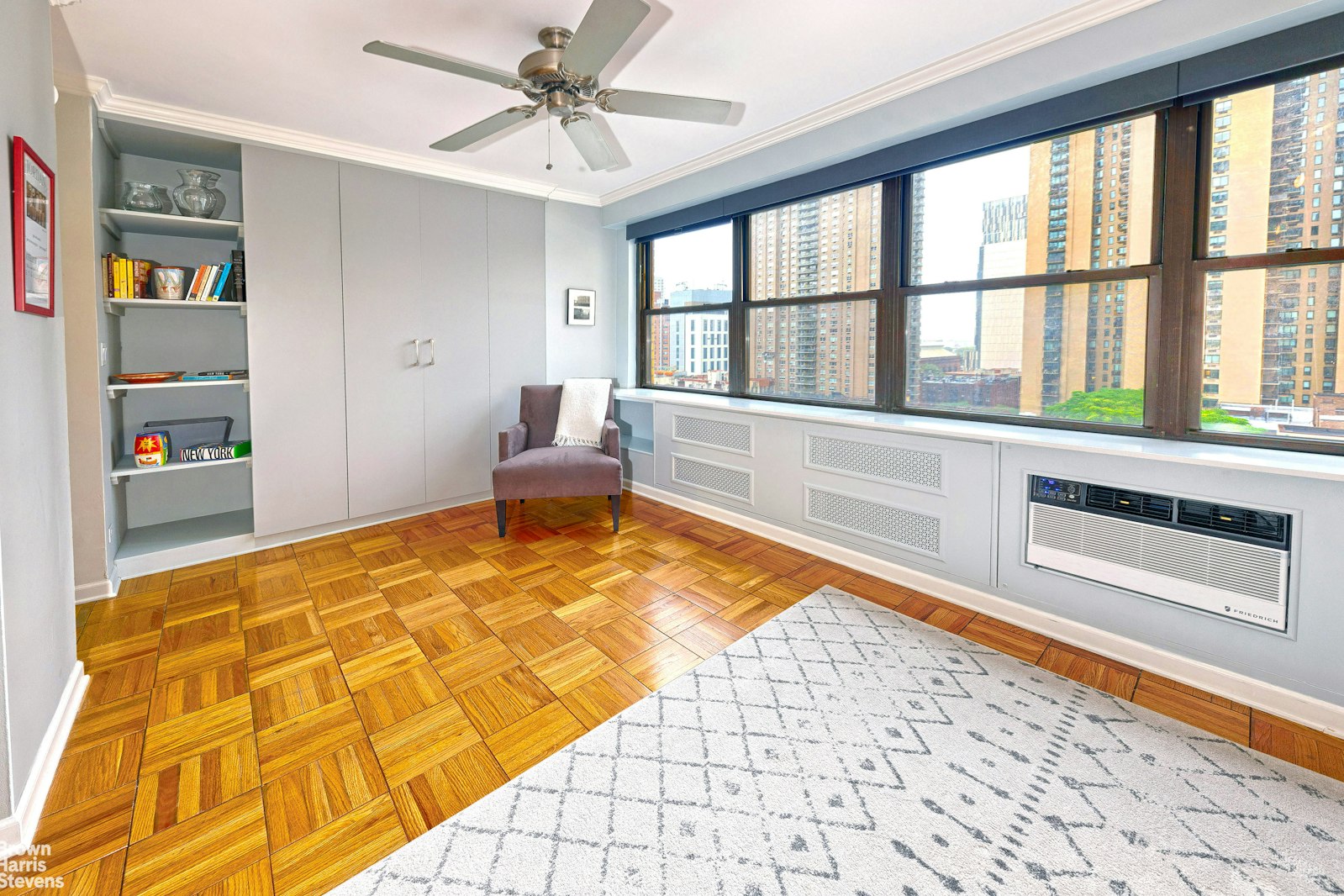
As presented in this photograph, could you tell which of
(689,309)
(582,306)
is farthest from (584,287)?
(689,309)

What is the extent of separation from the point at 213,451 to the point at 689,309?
321cm

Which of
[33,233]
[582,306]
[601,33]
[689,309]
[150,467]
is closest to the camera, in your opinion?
[33,233]

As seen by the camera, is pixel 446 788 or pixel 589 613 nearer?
pixel 446 788

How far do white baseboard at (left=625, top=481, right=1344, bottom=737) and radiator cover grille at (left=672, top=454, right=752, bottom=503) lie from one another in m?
0.33

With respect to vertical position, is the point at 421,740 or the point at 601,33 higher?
the point at 601,33

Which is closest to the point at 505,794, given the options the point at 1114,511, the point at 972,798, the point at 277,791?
the point at 277,791

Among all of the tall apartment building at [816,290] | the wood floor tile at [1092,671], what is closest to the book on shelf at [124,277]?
the tall apartment building at [816,290]

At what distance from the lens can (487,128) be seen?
248cm

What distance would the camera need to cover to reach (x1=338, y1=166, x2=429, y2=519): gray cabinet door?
3641mm

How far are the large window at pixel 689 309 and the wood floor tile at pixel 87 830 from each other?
12.2 ft

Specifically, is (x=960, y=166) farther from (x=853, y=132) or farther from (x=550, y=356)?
(x=550, y=356)

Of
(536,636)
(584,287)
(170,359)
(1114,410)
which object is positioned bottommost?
(536,636)

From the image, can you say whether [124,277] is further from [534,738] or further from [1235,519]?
[1235,519]

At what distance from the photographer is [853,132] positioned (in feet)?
10.0
